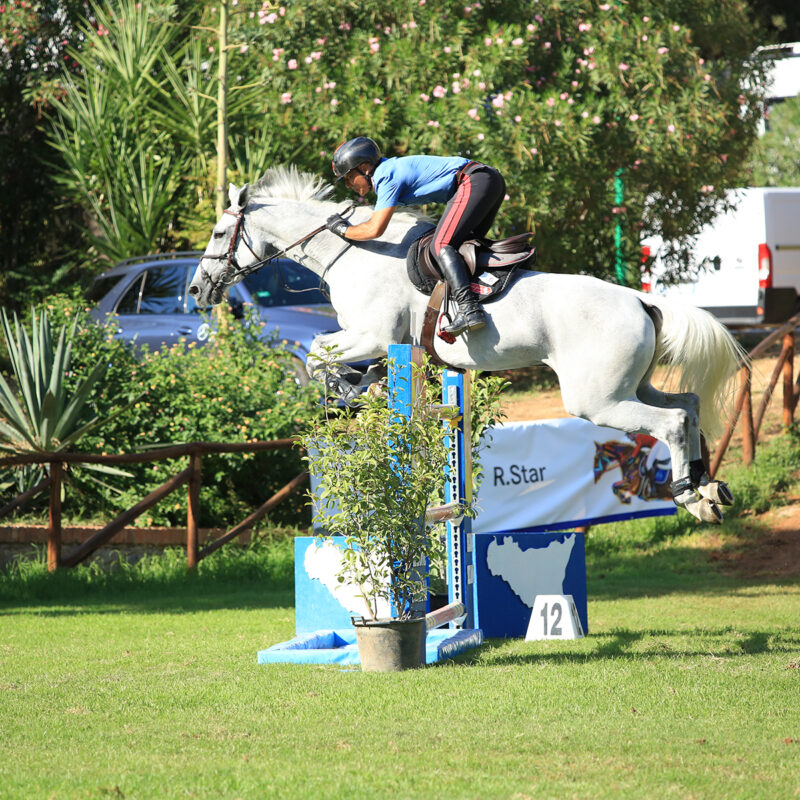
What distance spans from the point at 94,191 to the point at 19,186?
3860 millimetres

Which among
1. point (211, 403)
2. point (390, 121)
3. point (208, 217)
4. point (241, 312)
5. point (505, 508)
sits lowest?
point (505, 508)

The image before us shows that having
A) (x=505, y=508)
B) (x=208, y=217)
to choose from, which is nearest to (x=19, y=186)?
(x=208, y=217)

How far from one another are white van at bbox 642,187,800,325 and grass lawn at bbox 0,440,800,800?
11353mm

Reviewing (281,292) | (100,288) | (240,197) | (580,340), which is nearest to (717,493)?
(580,340)

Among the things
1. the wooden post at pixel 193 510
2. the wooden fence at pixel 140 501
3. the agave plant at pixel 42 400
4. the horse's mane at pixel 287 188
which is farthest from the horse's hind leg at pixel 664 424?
the agave plant at pixel 42 400

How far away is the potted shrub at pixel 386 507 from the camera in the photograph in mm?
5844

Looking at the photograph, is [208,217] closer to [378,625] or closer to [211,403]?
[211,403]

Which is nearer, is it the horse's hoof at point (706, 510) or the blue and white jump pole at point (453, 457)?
the horse's hoof at point (706, 510)

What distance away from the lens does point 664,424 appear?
573 cm

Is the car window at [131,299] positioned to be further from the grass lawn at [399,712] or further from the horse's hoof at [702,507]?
the horse's hoof at [702,507]

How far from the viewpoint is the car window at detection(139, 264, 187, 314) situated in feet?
40.9

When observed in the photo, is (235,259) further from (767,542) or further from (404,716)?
(767,542)

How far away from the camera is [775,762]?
3.94 meters

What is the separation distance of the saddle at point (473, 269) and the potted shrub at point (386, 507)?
1.71 ft
